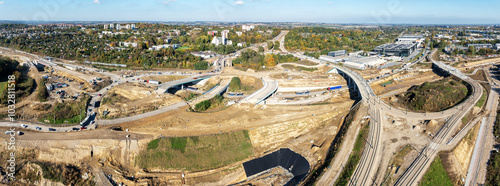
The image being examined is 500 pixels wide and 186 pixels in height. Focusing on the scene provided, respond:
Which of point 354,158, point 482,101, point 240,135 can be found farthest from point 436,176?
point 482,101

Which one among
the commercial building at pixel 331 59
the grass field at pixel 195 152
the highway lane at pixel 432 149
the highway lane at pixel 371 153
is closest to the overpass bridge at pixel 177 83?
the grass field at pixel 195 152

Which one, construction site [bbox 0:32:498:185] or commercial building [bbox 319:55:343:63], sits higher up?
commercial building [bbox 319:55:343:63]

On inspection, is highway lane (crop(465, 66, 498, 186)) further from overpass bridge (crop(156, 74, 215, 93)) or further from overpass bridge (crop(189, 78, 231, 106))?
overpass bridge (crop(156, 74, 215, 93))

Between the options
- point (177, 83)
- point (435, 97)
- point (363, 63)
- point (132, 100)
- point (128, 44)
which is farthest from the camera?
point (128, 44)

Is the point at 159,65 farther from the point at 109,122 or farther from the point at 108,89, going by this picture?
the point at 109,122

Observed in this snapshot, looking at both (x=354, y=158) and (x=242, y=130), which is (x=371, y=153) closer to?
(x=354, y=158)

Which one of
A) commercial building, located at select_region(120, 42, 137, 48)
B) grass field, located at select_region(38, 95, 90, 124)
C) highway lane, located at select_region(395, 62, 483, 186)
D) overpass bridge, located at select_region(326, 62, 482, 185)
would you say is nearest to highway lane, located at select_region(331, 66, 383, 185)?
overpass bridge, located at select_region(326, 62, 482, 185)
